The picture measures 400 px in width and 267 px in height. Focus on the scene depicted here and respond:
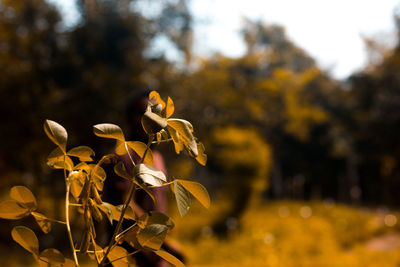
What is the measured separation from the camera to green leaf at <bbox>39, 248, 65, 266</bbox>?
0.44m

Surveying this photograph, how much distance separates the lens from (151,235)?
0.46 m

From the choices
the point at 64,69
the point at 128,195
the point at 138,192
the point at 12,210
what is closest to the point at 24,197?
the point at 12,210

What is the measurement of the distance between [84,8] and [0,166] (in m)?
3.92

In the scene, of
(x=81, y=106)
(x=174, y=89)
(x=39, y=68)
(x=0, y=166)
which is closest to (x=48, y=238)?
(x=0, y=166)

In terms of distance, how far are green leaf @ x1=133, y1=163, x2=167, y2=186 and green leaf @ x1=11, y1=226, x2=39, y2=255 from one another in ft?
0.55

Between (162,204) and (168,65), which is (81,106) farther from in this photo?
(162,204)

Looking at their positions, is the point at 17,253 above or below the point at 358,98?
below

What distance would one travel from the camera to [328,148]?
16.2 metres

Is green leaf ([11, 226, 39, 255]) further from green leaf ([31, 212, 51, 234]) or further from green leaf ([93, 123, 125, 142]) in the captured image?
green leaf ([93, 123, 125, 142])

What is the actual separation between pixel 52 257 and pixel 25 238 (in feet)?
0.14

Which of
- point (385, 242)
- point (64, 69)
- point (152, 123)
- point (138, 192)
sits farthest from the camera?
point (64, 69)

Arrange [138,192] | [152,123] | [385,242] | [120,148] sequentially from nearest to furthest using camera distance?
[152,123] → [120,148] → [138,192] → [385,242]

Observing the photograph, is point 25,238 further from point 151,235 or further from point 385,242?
point 385,242

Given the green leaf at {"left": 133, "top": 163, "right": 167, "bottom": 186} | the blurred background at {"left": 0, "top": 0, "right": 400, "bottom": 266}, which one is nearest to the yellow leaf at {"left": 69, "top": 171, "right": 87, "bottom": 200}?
the green leaf at {"left": 133, "top": 163, "right": 167, "bottom": 186}
